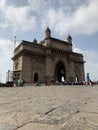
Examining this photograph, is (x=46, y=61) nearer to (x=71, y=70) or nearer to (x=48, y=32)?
(x=48, y=32)

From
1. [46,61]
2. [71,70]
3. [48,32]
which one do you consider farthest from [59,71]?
[48,32]

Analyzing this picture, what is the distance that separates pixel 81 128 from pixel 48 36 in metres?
41.1

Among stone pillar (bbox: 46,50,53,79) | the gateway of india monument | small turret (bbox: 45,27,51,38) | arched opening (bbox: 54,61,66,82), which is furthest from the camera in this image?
arched opening (bbox: 54,61,66,82)

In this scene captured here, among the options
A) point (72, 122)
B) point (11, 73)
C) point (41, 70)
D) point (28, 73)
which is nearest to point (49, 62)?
point (41, 70)

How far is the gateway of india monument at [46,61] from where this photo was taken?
124 ft

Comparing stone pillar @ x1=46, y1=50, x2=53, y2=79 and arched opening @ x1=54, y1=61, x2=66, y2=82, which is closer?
stone pillar @ x1=46, y1=50, x2=53, y2=79

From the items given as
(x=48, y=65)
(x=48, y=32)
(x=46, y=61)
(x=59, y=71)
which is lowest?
(x=59, y=71)

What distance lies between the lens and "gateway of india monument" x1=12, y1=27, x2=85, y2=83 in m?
37.7

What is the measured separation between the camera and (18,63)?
39.8m

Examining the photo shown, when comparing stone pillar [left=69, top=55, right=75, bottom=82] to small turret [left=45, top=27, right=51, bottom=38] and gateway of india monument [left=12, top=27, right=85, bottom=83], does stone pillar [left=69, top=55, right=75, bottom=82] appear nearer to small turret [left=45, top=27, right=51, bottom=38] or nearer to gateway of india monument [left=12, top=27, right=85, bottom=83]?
gateway of india monument [left=12, top=27, right=85, bottom=83]

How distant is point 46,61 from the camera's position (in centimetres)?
4050

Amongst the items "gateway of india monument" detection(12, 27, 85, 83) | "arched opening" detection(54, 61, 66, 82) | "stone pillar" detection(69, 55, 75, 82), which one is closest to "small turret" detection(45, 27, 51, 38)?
"gateway of india monument" detection(12, 27, 85, 83)

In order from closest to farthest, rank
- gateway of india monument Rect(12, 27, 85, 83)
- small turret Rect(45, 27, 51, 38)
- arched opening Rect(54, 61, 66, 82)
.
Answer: gateway of india monument Rect(12, 27, 85, 83) < small turret Rect(45, 27, 51, 38) < arched opening Rect(54, 61, 66, 82)

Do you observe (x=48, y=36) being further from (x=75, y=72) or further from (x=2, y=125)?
(x=2, y=125)
